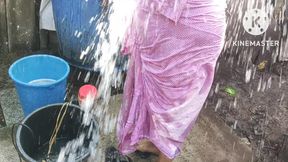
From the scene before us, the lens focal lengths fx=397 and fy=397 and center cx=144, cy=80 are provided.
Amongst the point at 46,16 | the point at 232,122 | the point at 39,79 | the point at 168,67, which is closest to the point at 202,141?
the point at 232,122

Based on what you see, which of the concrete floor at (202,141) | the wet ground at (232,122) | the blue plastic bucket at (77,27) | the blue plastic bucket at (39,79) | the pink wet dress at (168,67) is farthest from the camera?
the blue plastic bucket at (77,27)

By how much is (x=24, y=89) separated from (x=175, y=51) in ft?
4.34

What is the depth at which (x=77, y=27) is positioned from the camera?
399cm

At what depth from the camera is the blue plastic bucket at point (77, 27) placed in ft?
12.7

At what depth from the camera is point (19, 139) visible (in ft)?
9.19

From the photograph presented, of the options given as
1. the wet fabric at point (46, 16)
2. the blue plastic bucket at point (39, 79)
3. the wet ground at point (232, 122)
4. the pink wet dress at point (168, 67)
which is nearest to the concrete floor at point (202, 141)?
the wet ground at point (232, 122)

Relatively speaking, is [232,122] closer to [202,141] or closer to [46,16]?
[202,141]

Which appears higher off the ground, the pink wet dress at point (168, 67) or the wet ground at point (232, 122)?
the pink wet dress at point (168, 67)

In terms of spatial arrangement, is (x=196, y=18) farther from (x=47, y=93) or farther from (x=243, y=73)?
(x=243, y=73)

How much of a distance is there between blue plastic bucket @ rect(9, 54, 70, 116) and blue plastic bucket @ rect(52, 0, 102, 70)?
2.01 feet

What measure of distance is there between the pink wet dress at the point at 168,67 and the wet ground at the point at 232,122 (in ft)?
1.82

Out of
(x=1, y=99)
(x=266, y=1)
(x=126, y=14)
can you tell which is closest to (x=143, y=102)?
(x=126, y=14)

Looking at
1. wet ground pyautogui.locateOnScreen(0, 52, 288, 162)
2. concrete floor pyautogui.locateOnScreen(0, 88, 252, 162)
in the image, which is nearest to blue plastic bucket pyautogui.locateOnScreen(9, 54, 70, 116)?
concrete floor pyautogui.locateOnScreen(0, 88, 252, 162)

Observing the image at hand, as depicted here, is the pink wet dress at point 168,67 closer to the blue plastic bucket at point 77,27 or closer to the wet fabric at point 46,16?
the blue plastic bucket at point 77,27
